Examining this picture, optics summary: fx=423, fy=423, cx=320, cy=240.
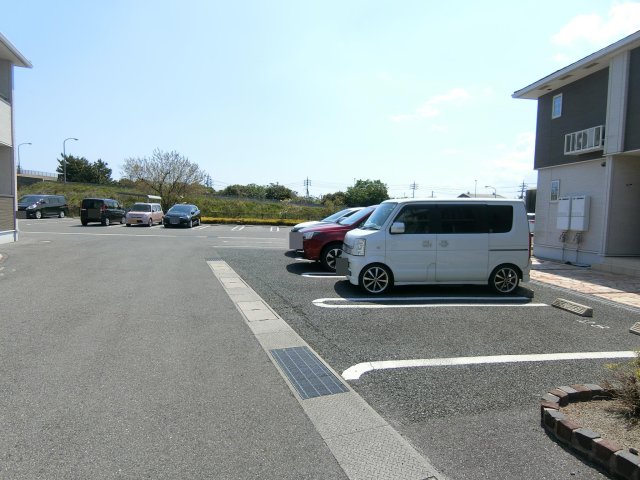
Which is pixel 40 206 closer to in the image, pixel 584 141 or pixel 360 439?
pixel 584 141

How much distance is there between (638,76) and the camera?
11070mm

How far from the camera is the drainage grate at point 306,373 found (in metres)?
3.91

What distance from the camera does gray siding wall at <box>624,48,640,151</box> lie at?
36.3ft

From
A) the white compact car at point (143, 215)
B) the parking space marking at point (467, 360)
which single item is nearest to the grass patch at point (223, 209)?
the white compact car at point (143, 215)

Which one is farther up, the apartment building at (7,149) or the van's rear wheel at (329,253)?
the apartment building at (7,149)

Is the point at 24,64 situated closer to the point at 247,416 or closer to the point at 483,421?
the point at 247,416

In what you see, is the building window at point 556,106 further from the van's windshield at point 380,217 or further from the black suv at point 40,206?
the black suv at point 40,206

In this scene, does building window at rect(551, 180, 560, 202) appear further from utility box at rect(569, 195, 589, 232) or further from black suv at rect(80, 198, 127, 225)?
black suv at rect(80, 198, 127, 225)

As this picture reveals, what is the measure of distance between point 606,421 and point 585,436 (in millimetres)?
480

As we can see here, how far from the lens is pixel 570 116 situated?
45.4 feet

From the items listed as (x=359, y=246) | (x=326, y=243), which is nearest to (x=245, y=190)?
(x=326, y=243)

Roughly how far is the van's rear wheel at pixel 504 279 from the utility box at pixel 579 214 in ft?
19.4

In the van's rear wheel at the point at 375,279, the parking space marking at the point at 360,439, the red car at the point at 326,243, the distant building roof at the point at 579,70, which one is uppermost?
the distant building roof at the point at 579,70

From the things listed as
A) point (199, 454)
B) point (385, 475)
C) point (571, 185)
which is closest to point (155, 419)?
point (199, 454)
